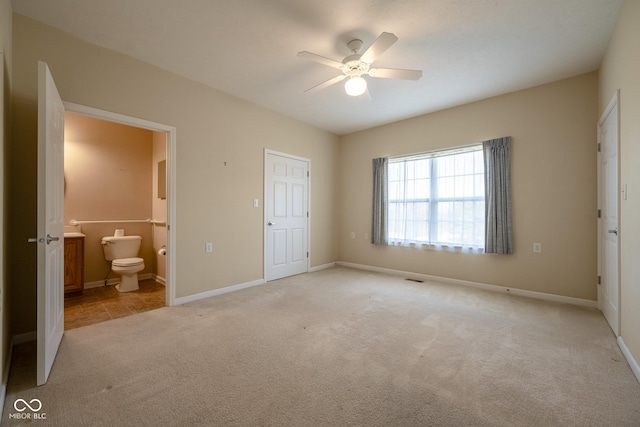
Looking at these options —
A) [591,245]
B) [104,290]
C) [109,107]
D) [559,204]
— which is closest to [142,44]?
[109,107]

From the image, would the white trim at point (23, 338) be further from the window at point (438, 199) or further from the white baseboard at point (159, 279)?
the window at point (438, 199)

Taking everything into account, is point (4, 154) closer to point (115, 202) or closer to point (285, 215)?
point (115, 202)

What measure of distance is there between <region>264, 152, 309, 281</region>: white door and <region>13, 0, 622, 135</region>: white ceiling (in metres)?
1.38

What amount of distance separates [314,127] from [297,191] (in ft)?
4.30

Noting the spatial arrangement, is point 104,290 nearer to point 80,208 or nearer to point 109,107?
point 80,208

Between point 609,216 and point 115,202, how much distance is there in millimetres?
6423

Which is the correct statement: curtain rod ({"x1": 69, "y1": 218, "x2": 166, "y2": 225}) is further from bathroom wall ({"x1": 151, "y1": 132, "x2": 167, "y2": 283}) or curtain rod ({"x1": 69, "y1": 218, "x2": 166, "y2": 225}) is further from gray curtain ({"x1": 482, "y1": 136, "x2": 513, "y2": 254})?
gray curtain ({"x1": 482, "y1": 136, "x2": 513, "y2": 254})

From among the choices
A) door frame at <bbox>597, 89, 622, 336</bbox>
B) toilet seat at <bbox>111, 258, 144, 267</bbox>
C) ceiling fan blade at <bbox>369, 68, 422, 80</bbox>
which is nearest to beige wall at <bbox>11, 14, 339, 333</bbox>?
toilet seat at <bbox>111, 258, 144, 267</bbox>

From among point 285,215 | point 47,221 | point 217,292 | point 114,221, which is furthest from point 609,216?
point 114,221

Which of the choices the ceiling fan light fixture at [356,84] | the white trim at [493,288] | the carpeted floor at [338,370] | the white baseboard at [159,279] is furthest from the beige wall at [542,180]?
the white baseboard at [159,279]

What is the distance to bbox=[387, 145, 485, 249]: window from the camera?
Answer: 4039 mm

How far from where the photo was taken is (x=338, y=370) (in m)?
1.91

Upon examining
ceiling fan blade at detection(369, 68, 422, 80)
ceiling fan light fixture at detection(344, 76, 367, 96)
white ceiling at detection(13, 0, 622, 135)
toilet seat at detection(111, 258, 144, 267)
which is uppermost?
white ceiling at detection(13, 0, 622, 135)

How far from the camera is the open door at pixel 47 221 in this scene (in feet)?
5.67
